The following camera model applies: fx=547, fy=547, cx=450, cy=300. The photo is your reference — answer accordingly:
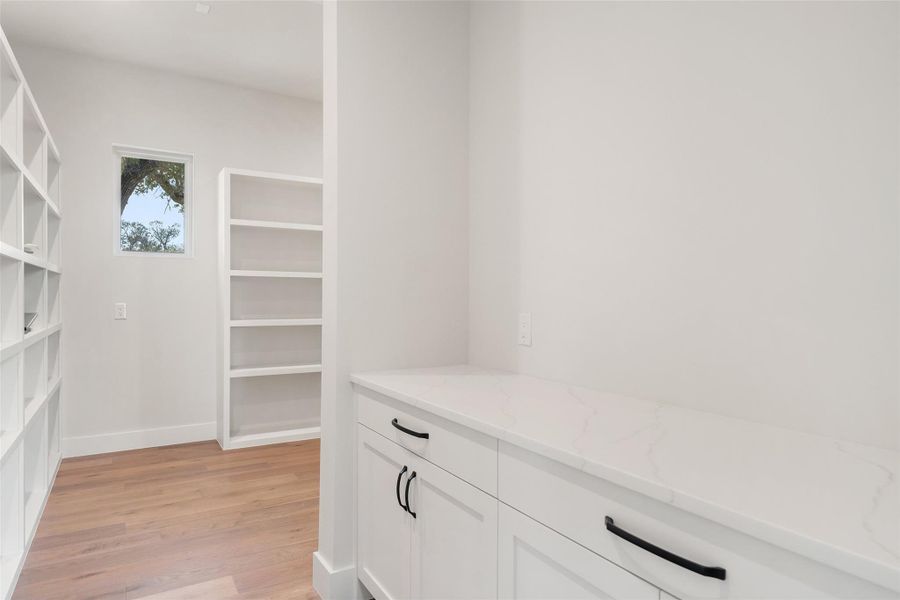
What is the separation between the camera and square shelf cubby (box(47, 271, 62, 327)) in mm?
3201

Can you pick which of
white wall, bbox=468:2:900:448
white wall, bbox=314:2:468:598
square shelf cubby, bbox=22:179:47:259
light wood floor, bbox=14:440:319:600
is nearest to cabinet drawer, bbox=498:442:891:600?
white wall, bbox=468:2:900:448

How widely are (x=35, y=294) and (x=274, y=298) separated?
59.9 inches

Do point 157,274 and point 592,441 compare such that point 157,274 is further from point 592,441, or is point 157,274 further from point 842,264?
point 842,264

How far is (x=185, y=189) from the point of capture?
163 inches

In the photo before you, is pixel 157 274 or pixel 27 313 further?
pixel 157 274

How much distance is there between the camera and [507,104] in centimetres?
207

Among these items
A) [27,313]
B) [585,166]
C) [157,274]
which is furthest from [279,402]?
[585,166]

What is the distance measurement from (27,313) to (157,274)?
1231mm

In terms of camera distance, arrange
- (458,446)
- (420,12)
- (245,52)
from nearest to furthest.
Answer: (458,446) → (420,12) → (245,52)

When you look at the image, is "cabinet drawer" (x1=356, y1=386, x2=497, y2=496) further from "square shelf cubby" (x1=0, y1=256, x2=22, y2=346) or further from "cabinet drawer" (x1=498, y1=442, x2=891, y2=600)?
"square shelf cubby" (x1=0, y1=256, x2=22, y2=346)

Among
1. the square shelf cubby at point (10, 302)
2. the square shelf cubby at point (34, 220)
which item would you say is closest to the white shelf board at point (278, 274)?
the square shelf cubby at point (34, 220)

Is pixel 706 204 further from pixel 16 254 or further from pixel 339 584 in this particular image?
pixel 16 254

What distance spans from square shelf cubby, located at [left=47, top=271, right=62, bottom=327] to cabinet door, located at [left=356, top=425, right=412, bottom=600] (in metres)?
2.40

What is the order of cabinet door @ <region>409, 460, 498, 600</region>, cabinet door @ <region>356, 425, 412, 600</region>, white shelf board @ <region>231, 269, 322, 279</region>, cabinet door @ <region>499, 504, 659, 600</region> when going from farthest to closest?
1. white shelf board @ <region>231, 269, 322, 279</region>
2. cabinet door @ <region>356, 425, 412, 600</region>
3. cabinet door @ <region>409, 460, 498, 600</region>
4. cabinet door @ <region>499, 504, 659, 600</region>
